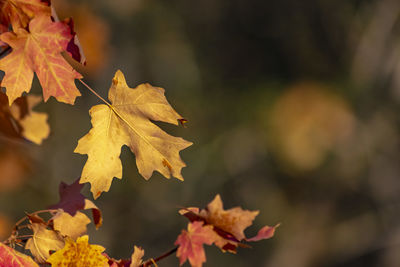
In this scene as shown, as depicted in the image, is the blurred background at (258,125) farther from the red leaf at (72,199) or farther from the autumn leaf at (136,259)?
the autumn leaf at (136,259)

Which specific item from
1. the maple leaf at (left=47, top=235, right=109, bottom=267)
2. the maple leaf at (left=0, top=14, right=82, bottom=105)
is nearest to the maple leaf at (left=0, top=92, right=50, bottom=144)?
the maple leaf at (left=0, top=14, right=82, bottom=105)

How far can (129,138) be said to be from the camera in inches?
41.1

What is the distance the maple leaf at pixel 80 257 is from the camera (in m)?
0.98

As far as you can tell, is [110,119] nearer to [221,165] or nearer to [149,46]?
[221,165]

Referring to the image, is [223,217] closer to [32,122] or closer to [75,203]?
[75,203]

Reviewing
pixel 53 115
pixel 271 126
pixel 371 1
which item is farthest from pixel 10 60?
pixel 271 126

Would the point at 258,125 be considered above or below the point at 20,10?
above

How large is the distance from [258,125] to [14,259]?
7375 mm

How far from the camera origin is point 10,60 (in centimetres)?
102

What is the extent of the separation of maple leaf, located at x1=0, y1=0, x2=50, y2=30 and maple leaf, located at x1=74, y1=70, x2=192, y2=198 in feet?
0.56

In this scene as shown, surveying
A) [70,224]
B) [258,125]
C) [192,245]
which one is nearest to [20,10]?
[70,224]

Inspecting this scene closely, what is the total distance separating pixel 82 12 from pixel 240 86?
231 centimetres

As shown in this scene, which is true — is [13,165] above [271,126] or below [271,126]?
below

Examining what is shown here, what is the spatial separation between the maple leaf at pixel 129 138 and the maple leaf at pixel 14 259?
0.14 metres
